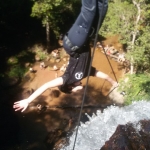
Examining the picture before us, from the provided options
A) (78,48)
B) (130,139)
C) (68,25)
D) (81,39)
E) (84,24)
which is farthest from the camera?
(68,25)

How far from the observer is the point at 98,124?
6.27 m

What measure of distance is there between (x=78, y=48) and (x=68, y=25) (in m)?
9.74

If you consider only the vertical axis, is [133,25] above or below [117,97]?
above

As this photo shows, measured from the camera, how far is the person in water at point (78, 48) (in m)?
3.18

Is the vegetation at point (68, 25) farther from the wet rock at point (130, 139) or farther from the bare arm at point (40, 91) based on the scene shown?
the bare arm at point (40, 91)

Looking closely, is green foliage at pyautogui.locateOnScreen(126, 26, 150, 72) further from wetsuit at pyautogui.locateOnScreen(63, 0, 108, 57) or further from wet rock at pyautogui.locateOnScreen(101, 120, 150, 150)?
wetsuit at pyautogui.locateOnScreen(63, 0, 108, 57)

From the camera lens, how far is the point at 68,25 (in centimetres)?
1314

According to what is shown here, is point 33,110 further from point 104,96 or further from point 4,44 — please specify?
point 4,44

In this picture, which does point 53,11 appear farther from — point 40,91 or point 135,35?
point 40,91

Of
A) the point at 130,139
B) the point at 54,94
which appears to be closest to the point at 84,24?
the point at 130,139

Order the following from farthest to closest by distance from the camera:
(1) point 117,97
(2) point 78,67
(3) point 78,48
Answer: (1) point 117,97
(2) point 78,67
(3) point 78,48

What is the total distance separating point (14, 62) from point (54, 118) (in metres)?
3.78

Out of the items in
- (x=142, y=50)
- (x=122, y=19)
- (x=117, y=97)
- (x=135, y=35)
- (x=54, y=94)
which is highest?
(x=122, y=19)

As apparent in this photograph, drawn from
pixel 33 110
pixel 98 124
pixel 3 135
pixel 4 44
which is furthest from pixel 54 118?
pixel 4 44
